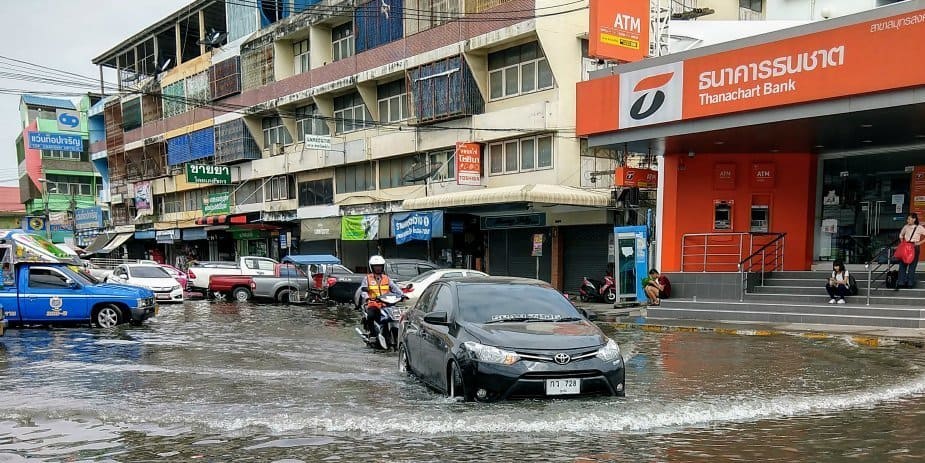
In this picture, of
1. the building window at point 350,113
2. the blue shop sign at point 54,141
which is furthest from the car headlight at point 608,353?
the blue shop sign at point 54,141

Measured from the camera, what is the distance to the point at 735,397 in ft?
25.3

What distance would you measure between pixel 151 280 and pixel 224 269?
3775mm

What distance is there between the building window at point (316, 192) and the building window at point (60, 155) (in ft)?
140

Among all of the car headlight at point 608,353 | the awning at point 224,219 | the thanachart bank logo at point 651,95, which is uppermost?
the thanachart bank logo at point 651,95

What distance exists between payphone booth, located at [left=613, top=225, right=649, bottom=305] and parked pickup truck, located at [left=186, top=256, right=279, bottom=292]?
46.6ft

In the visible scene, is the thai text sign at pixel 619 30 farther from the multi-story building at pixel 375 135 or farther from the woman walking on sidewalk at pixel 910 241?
the woman walking on sidewalk at pixel 910 241

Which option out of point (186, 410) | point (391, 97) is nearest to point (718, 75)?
point (186, 410)

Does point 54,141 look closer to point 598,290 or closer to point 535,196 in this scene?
point 535,196

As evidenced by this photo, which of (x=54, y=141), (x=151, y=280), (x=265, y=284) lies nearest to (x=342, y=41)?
(x=265, y=284)

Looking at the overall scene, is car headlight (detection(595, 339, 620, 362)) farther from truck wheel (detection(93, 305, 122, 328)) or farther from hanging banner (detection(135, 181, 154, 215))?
hanging banner (detection(135, 181, 154, 215))

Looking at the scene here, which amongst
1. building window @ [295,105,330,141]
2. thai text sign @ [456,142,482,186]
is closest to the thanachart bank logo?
thai text sign @ [456,142,482,186]

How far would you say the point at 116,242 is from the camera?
2133 inches

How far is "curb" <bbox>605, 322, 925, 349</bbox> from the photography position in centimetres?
1173

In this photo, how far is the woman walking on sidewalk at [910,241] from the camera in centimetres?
1420
